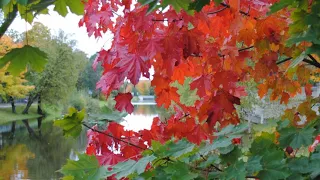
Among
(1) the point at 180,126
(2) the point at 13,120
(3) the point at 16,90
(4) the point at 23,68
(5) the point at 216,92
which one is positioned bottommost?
(2) the point at 13,120

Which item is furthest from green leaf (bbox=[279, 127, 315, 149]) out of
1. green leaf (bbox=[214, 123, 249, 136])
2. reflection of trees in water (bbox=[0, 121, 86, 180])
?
reflection of trees in water (bbox=[0, 121, 86, 180])

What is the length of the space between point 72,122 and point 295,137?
600 millimetres

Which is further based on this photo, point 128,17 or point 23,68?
point 128,17

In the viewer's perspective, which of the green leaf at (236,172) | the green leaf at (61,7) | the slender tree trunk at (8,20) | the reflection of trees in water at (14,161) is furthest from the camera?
the reflection of trees in water at (14,161)

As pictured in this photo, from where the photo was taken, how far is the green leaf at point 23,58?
0.61 meters

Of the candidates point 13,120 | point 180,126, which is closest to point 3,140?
point 13,120

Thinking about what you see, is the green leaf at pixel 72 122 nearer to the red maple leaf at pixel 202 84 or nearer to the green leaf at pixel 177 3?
the red maple leaf at pixel 202 84

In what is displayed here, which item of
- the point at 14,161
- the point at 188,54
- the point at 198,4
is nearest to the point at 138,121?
the point at 14,161

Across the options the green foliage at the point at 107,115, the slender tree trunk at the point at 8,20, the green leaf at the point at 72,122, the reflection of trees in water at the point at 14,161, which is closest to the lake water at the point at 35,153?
the reflection of trees in water at the point at 14,161

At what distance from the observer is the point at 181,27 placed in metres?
1.05

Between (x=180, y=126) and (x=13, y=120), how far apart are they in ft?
69.1

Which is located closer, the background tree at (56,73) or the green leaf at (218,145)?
the green leaf at (218,145)

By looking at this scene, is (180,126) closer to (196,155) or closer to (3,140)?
(196,155)

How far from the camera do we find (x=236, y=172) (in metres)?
0.80
